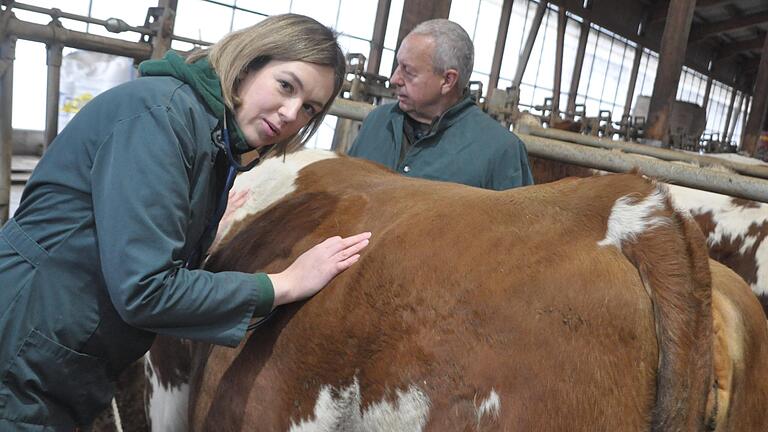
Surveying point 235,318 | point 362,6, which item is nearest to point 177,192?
point 235,318

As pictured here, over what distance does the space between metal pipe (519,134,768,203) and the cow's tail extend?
3.25 feet

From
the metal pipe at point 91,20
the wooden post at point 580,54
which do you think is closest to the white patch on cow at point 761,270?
the metal pipe at point 91,20

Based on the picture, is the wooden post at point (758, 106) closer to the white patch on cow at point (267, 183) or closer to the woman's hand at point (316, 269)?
the white patch on cow at point (267, 183)

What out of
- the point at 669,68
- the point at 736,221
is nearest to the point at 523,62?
the point at 669,68

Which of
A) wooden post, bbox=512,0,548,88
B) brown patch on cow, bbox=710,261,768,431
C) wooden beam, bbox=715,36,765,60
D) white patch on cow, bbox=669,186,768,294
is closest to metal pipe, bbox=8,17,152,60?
brown patch on cow, bbox=710,261,768,431

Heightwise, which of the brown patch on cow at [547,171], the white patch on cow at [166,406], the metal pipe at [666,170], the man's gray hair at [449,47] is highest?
the man's gray hair at [449,47]

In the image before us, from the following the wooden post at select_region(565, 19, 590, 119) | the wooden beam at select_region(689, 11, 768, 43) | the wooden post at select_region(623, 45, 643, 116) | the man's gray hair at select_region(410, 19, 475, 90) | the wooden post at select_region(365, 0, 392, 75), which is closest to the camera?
the man's gray hair at select_region(410, 19, 475, 90)

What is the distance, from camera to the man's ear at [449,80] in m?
2.92

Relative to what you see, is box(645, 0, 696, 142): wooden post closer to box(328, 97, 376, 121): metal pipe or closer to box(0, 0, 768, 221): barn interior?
box(0, 0, 768, 221): barn interior

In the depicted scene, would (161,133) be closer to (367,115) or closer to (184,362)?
(184,362)

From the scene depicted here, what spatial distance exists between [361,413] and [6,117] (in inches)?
88.7

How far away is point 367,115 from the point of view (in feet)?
10.9

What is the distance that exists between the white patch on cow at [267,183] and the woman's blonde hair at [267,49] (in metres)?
0.61

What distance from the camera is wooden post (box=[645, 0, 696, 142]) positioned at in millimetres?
9570
